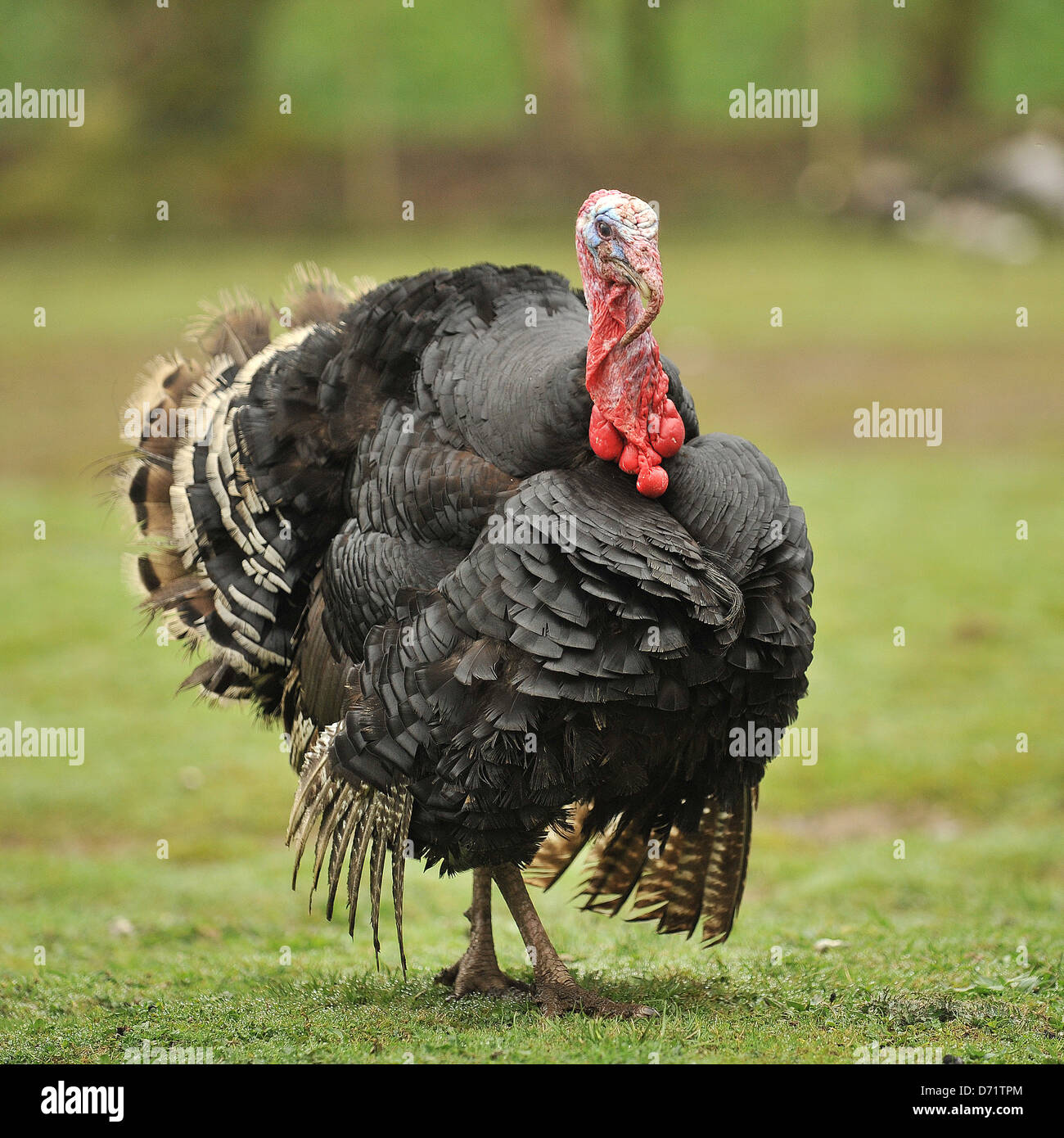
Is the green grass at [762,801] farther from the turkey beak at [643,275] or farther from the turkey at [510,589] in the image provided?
the turkey beak at [643,275]

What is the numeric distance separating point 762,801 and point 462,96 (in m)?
20.8

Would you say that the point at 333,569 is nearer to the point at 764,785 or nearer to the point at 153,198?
the point at 764,785

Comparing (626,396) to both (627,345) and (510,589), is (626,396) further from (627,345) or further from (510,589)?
(510,589)

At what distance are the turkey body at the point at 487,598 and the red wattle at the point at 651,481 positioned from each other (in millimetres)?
43

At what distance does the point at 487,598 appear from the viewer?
5020 millimetres

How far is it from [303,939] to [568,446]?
10.5ft

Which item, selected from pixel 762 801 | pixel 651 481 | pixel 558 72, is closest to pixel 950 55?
pixel 558 72

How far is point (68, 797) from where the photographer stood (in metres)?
9.66

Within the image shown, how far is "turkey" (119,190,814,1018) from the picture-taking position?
4.98m

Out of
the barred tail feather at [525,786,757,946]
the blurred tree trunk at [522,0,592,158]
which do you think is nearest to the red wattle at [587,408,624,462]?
the barred tail feather at [525,786,757,946]

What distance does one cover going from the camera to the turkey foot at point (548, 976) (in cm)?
561

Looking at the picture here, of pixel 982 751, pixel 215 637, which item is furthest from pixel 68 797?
pixel 982 751

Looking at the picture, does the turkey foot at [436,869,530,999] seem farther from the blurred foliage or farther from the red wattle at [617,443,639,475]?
the blurred foliage

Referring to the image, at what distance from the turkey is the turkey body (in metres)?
0.01
